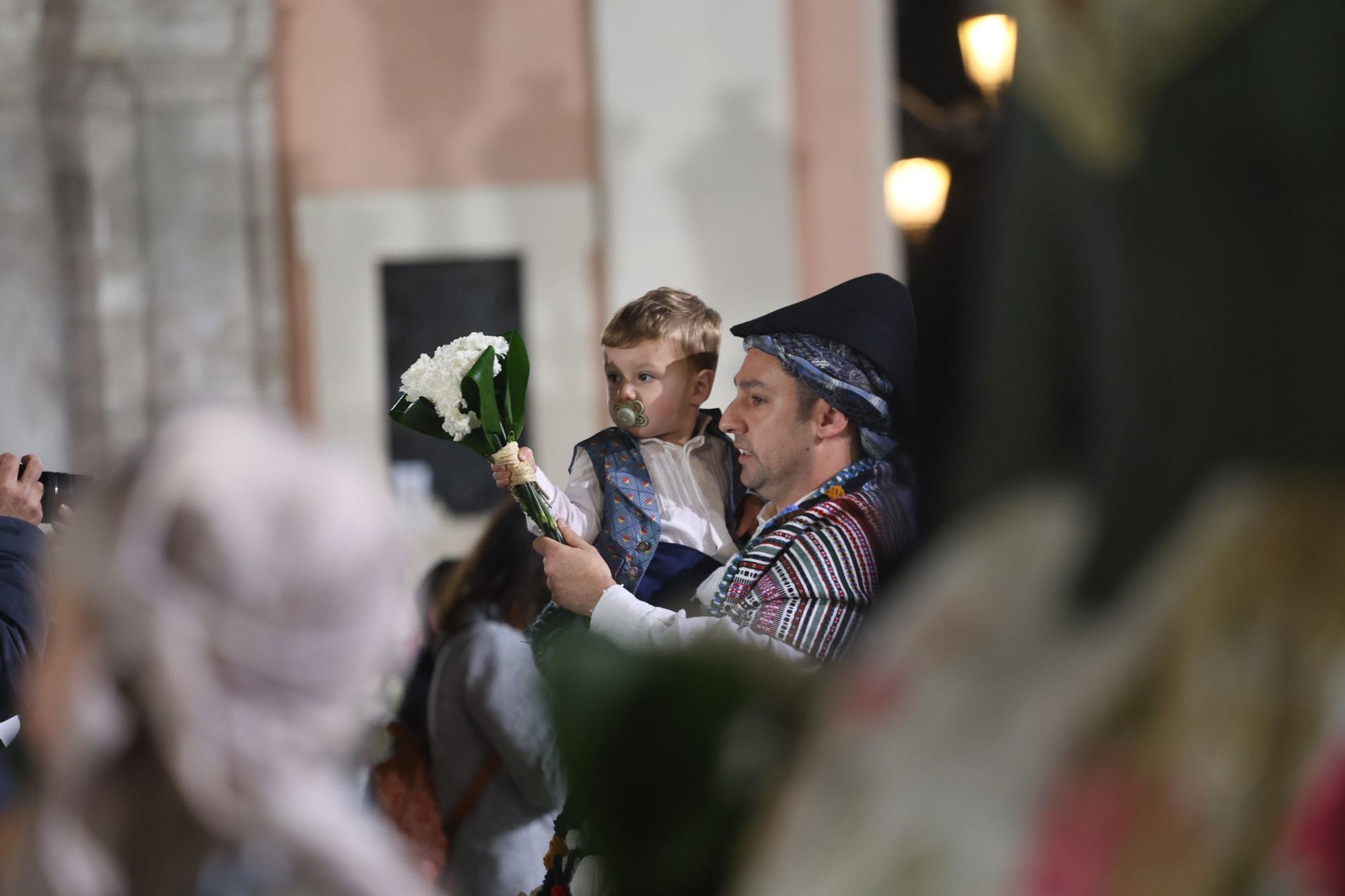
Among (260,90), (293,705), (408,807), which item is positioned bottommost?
(408,807)

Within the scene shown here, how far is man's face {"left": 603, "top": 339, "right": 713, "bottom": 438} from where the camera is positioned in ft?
8.63

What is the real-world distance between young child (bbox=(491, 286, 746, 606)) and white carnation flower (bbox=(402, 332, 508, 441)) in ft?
0.38

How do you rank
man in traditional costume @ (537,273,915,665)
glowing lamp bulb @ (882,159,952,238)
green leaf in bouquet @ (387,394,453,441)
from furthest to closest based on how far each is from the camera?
glowing lamp bulb @ (882,159,952,238), green leaf in bouquet @ (387,394,453,441), man in traditional costume @ (537,273,915,665)

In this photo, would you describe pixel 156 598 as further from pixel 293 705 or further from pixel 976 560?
pixel 976 560

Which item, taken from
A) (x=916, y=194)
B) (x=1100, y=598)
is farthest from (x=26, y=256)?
(x=1100, y=598)

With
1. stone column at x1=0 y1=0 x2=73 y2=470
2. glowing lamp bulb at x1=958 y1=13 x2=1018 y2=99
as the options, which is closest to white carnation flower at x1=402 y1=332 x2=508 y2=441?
glowing lamp bulb at x1=958 y1=13 x2=1018 y2=99

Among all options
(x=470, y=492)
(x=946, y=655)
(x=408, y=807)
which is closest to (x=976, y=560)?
(x=946, y=655)

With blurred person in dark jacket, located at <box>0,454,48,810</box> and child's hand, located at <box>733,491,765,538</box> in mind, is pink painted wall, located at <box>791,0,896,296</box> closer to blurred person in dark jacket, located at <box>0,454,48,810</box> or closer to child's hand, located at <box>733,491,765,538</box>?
child's hand, located at <box>733,491,765,538</box>

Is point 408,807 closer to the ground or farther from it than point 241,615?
closer to the ground

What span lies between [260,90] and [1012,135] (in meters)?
7.20

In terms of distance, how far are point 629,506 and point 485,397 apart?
1.11 feet

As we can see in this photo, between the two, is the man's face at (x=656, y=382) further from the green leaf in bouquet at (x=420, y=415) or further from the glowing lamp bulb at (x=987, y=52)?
the glowing lamp bulb at (x=987, y=52)

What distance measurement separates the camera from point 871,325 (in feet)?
7.23

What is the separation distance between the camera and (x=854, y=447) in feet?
7.49
